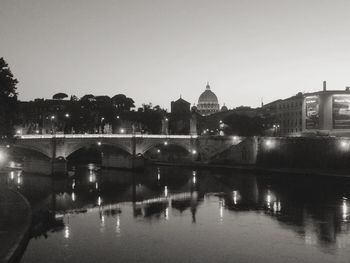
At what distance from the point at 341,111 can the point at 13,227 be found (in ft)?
230

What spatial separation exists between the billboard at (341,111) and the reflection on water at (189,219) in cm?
2214

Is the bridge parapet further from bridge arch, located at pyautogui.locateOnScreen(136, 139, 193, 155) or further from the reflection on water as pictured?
the reflection on water

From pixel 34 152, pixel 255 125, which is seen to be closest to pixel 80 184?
pixel 34 152

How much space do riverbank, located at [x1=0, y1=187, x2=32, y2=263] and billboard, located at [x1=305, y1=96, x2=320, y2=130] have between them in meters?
63.3

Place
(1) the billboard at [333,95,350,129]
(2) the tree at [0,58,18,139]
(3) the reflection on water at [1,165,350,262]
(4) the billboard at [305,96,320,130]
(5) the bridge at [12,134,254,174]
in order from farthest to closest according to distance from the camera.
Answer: (4) the billboard at [305,96,320,130], (1) the billboard at [333,95,350,129], (5) the bridge at [12,134,254,174], (2) the tree at [0,58,18,139], (3) the reflection on water at [1,165,350,262]

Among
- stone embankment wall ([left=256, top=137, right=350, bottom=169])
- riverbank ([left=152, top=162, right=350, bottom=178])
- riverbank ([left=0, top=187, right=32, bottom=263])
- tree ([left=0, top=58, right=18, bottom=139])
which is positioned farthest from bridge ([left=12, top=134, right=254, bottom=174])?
riverbank ([left=0, top=187, right=32, bottom=263])

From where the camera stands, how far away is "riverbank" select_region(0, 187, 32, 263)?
22438 millimetres

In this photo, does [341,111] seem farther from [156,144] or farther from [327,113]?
[156,144]

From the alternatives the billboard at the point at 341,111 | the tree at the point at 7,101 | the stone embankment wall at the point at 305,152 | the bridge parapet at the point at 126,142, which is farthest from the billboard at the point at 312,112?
the tree at the point at 7,101

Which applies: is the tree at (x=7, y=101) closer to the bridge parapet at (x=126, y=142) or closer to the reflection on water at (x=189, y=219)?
the reflection on water at (x=189, y=219)

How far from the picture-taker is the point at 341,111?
3236 inches


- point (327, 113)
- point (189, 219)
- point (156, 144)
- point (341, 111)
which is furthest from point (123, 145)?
point (341, 111)

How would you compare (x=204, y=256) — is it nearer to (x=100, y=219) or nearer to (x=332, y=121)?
(x=100, y=219)

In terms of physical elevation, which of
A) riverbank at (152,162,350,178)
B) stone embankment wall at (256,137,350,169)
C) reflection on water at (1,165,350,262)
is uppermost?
stone embankment wall at (256,137,350,169)
